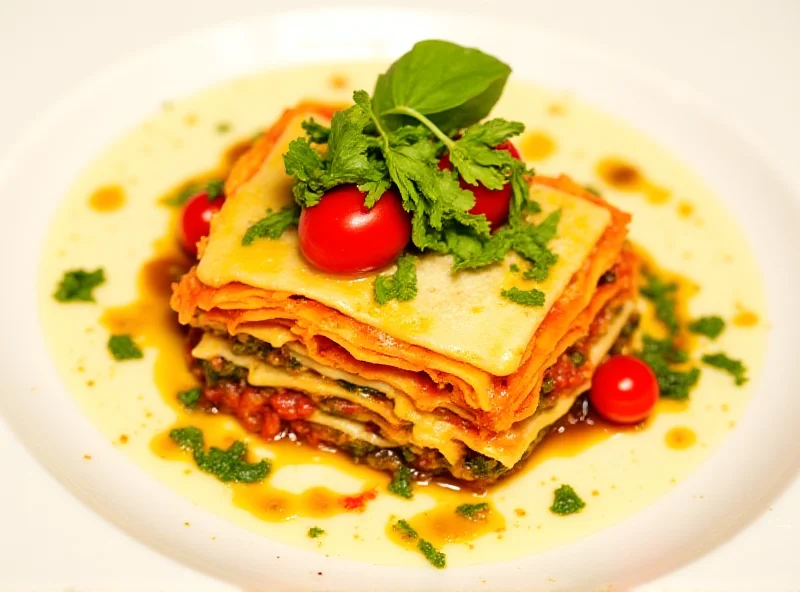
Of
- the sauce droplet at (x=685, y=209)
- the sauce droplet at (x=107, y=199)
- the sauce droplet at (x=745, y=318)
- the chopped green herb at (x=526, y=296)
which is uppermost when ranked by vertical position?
the sauce droplet at (x=685, y=209)

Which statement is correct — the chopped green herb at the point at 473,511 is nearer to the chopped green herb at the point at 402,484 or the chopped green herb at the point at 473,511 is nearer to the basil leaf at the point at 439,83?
the chopped green herb at the point at 402,484

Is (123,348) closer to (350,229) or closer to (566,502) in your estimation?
(350,229)

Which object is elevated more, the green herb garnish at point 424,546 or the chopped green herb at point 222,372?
the chopped green herb at point 222,372

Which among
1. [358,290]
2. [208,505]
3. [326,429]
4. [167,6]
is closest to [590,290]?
[358,290]

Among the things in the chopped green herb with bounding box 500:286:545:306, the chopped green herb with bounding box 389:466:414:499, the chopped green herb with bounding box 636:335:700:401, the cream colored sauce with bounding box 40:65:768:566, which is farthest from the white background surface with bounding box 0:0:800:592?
the chopped green herb with bounding box 500:286:545:306

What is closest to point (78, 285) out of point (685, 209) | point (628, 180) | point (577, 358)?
point (577, 358)

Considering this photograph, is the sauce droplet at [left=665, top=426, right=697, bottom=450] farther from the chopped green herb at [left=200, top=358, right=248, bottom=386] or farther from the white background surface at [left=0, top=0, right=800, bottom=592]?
the chopped green herb at [left=200, top=358, right=248, bottom=386]

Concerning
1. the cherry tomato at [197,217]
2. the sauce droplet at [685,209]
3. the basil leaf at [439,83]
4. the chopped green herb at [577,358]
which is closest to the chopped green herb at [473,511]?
the chopped green herb at [577,358]
